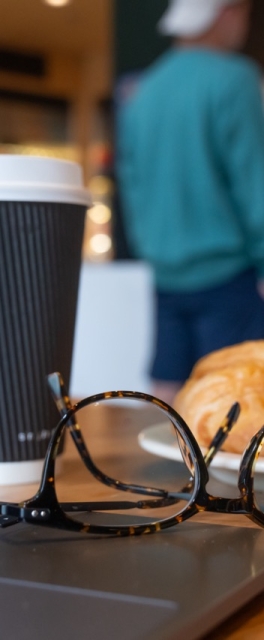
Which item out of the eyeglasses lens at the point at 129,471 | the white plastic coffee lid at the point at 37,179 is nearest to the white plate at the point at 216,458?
the eyeglasses lens at the point at 129,471

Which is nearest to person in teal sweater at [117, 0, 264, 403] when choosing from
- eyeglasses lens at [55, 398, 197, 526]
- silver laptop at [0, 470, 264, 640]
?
eyeglasses lens at [55, 398, 197, 526]

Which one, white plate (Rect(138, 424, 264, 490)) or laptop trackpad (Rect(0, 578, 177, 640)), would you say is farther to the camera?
white plate (Rect(138, 424, 264, 490))

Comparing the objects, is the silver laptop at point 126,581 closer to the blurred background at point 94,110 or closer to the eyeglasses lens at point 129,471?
the eyeglasses lens at point 129,471

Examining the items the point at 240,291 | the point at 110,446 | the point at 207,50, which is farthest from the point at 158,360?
the point at 110,446

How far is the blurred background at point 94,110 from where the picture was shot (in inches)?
129

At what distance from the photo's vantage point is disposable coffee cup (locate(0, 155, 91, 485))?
1.84ft

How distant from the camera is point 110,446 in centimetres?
71

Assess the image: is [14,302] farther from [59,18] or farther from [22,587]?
[59,18]

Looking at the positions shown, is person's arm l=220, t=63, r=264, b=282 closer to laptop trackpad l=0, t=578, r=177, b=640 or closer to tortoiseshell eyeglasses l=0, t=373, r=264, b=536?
tortoiseshell eyeglasses l=0, t=373, r=264, b=536

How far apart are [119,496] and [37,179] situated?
20 centimetres

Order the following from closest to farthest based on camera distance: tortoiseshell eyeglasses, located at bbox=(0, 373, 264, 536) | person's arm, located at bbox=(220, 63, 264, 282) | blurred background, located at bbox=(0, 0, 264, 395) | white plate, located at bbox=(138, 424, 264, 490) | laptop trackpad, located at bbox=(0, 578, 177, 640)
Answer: laptop trackpad, located at bbox=(0, 578, 177, 640)
tortoiseshell eyeglasses, located at bbox=(0, 373, 264, 536)
white plate, located at bbox=(138, 424, 264, 490)
person's arm, located at bbox=(220, 63, 264, 282)
blurred background, located at bbox=(0, 0, 264, 395)

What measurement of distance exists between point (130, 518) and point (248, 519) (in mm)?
62

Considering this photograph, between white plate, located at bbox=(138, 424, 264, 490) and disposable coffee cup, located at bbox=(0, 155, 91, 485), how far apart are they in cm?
7

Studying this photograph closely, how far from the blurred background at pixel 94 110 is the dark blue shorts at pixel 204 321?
0.36m
